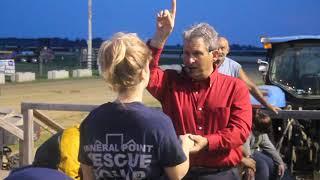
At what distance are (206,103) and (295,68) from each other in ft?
14.8

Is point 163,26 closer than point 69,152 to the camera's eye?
Yes

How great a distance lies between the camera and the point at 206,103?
3.37 m

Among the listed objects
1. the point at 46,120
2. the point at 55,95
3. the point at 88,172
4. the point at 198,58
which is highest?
the point at 198,58

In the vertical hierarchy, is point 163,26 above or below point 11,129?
above

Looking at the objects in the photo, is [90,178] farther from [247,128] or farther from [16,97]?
[16,97]

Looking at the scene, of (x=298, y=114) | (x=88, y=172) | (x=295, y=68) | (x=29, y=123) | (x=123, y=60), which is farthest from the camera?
(x=295, y=68)

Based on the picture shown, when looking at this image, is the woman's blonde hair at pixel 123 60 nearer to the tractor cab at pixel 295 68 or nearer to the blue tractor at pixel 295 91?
the blue tractor at pixel 295 91

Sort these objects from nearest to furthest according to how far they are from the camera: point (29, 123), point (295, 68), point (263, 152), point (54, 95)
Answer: point (263, 152)
point (29, 123)
point (295, 68)
point (54, 95)

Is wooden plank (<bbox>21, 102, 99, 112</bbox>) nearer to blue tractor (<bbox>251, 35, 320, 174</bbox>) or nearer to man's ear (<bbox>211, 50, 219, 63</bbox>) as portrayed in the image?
blue tractor (<bbox>251, 35, 320, 174</bbox>)

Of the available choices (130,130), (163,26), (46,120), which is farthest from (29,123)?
(130,130)

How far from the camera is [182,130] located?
3.41 m

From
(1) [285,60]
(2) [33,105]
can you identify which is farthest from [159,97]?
(1) [285,60]

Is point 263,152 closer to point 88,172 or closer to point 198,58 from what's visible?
point 198,58

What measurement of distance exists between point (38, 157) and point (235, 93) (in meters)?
1.13
